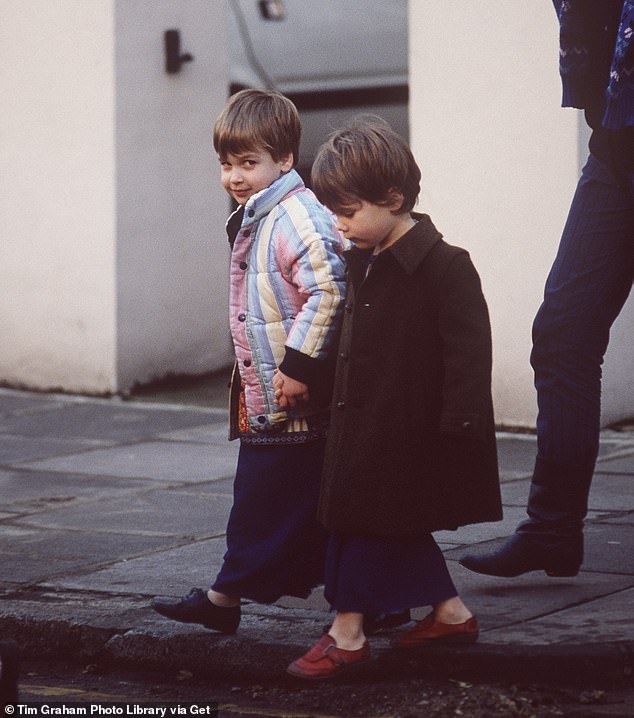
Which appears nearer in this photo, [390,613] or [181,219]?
[390,613]

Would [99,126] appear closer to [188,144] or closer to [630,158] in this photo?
[188,144]

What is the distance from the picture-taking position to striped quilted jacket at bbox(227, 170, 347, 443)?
4199 millimetres

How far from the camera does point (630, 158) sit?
4496 millimetres

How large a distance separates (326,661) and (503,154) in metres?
4.26

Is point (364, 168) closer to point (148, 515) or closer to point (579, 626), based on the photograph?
point (579, 626)

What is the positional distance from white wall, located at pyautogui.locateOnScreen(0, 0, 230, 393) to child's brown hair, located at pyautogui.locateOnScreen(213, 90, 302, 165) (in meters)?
5.02

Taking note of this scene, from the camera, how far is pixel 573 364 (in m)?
4.63

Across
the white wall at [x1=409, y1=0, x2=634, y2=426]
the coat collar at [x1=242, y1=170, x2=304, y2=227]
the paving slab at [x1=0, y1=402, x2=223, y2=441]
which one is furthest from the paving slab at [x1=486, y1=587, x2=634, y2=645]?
the paving slab at [x1=0, y1=402, x2=223, y2=441]

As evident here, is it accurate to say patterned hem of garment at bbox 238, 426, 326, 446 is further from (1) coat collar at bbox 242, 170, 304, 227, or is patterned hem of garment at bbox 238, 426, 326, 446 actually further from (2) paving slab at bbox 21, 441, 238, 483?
(2) paving slab at bbox 21, 441, 238, 483

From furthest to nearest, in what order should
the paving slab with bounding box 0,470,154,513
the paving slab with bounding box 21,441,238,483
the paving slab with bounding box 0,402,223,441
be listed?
the paving slab with bounding box 0,402,223,441
the paving slab with bounding box 21,441,238,483
the paving slab with bounding box 0,470,154,513

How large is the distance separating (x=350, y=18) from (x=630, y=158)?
35.6 feet

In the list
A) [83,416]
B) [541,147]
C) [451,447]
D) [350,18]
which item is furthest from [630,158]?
[350,18]

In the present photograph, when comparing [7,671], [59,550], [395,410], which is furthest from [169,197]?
[7,671]

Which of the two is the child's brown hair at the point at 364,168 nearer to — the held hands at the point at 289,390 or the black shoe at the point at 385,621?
the held hands at the point at 289,390
